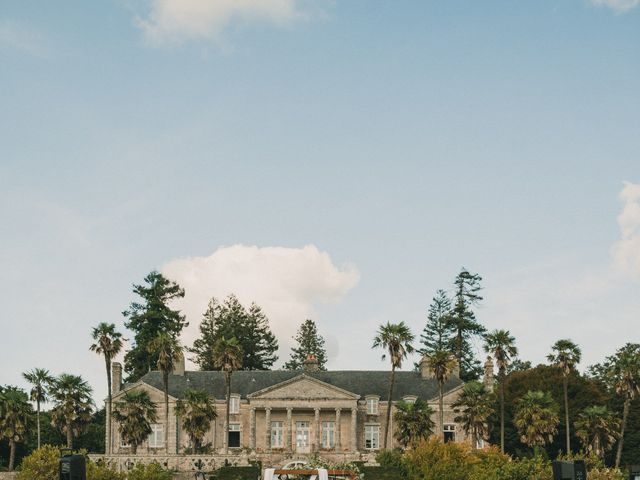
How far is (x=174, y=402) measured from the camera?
79562 millimetres

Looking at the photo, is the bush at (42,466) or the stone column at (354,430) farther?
the stone column at (354,430)

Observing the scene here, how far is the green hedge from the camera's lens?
59.9 metres

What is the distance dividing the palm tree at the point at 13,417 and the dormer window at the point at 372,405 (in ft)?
95.3

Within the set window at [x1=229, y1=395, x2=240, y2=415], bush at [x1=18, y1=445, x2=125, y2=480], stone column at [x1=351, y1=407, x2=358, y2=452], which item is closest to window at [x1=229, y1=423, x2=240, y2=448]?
window at [x1=229, y1=395, x2=240, y2=415]

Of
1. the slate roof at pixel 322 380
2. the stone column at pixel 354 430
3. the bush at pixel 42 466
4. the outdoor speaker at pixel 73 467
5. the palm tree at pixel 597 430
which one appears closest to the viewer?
the outdoor speaker at pixel 73 467

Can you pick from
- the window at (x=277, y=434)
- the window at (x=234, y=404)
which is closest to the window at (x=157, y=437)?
the window at (x=234, y=404)

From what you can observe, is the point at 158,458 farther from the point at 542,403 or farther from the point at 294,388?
the point at 542,403

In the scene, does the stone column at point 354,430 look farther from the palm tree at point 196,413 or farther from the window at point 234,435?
the palm tree at point 196,413

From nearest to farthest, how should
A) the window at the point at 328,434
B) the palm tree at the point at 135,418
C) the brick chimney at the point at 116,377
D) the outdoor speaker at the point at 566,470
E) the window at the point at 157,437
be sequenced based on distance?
the outdoor speaker at the point at 566,470
the palm tree at the point at 135,418
the window at the point at 328,434
the window at the point at 157,437
the brick chimney at the point at 116,377

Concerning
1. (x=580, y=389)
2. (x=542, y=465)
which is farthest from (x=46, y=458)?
(x=580, y=389)

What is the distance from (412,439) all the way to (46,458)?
27.5 metres

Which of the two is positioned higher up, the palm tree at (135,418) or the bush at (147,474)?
the palm tree at (135,418)

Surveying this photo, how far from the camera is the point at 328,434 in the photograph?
79188 millimetres

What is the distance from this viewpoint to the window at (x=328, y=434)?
258 feet
